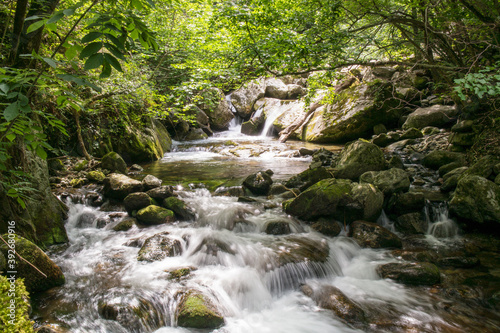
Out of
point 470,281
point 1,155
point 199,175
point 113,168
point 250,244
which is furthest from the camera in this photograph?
point 199,175

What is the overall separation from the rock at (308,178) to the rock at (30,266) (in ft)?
18.4

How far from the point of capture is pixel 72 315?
3.26 meters

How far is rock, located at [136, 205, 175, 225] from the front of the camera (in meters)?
6.02

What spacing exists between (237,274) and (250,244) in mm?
877

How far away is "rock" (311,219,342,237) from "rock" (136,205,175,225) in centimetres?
327

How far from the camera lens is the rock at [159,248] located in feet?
15.4

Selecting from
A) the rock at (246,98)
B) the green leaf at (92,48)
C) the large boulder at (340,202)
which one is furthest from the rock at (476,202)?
the rock at (246,98)

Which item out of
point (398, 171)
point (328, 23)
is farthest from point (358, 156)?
point (328, 23)

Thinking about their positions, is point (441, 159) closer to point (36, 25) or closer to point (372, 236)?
point (372, 236)

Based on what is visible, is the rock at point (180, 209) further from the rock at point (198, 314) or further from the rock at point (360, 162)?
the rock at point (360, 162)

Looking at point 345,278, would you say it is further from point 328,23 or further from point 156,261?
point 328,23

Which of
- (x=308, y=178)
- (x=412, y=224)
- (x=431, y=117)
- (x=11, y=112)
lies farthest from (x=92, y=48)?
(x=431, y=117)

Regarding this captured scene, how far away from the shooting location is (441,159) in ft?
27.7

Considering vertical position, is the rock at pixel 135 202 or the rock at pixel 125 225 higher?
the rock at pixel 135 202
